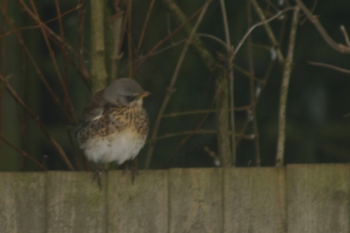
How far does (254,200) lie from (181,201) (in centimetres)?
26

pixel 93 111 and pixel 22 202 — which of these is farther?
pixel 93 111

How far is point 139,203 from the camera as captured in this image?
3.09 m

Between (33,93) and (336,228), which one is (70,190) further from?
(33,93)

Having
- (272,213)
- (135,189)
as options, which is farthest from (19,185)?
(272,213)

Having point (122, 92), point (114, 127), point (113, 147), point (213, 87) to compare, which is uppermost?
point (213, 87)

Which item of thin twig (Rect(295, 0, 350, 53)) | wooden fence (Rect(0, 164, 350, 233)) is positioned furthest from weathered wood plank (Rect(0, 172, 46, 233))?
thin twig (Rect(295, 0, 350, 53))

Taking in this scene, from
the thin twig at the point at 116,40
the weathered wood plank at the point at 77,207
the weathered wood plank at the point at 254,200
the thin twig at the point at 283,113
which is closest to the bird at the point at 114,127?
the thin twig at the point at 116,40

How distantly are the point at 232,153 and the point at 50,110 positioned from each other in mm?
1839

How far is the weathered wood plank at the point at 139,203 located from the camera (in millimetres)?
3088

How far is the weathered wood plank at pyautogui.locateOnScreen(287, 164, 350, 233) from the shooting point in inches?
121

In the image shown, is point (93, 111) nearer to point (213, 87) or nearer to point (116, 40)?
point (116, 40)

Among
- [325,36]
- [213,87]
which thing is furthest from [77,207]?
[213,87]

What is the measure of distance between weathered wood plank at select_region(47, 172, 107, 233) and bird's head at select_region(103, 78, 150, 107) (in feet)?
2.53

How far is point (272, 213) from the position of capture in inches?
122
